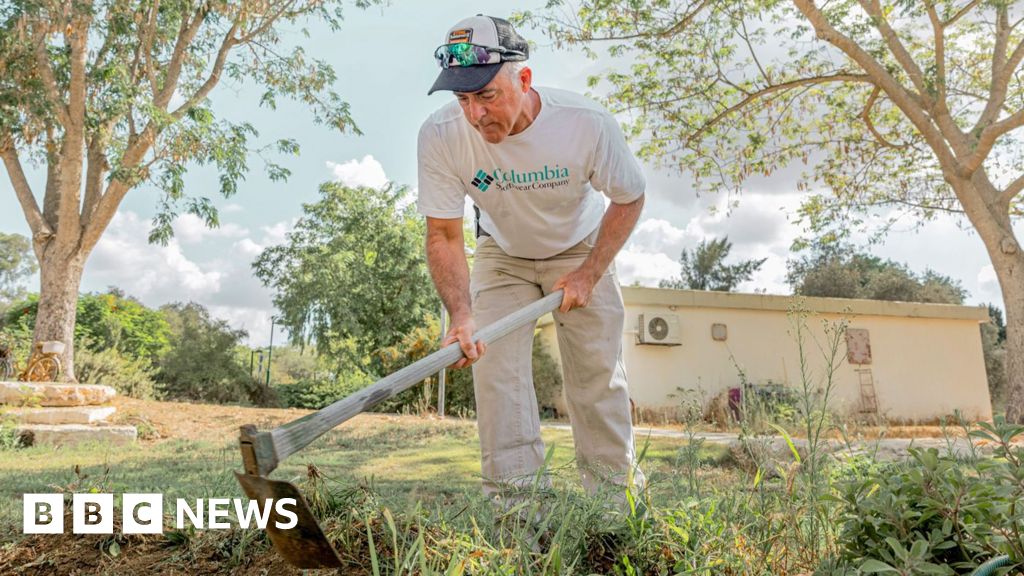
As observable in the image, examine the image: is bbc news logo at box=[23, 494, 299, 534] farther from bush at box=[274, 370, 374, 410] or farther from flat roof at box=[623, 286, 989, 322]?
bush at box=[274, 370, 374, 410]

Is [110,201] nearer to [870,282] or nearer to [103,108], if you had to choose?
[103,108]

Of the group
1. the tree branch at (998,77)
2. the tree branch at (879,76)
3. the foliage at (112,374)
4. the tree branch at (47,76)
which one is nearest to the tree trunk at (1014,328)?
the tree branch at (879,76)

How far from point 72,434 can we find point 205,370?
902 centimetres

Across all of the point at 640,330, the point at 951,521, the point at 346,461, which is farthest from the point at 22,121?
the point at 951,521

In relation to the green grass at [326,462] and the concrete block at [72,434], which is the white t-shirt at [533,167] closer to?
the green grass at [326,462]

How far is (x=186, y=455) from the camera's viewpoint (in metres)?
6.01

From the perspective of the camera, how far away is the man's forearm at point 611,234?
8.87 ft

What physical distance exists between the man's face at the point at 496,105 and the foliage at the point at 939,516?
5.24 ft

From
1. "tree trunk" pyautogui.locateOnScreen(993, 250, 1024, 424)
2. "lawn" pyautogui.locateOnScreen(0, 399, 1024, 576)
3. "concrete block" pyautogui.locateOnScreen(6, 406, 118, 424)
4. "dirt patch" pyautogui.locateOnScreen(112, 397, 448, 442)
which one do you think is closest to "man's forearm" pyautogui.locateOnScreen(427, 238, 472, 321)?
"lawn" pyautogui.locateOnScreen(0, 399, 1024, 576)

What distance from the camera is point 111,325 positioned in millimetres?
15688

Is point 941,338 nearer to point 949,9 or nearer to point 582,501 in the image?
point 949,9

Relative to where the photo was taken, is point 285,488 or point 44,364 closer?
point 285,488

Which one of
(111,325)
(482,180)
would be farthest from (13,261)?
(482,180)

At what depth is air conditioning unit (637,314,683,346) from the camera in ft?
40.9
